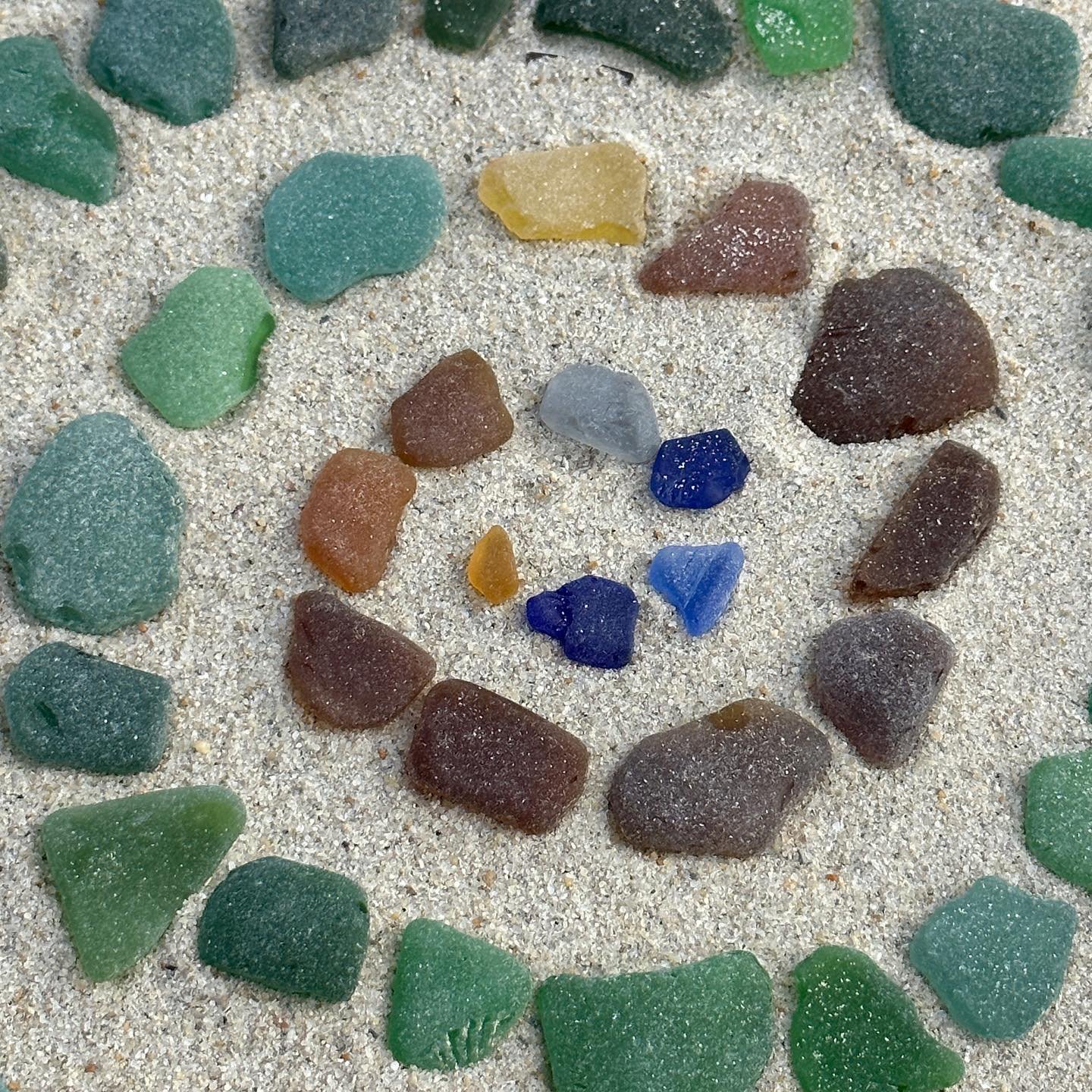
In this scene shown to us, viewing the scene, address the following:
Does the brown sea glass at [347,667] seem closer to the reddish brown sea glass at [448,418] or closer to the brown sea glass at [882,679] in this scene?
the reddish brown sea glass at [448,418]

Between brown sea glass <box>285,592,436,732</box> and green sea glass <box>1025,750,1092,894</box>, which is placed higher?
green sea glass <box>1025,750,1092,894</box>

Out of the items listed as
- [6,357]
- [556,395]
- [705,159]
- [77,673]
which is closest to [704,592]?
[556,395]

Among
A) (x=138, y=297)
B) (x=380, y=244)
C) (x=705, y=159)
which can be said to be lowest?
(x=138, y=297)

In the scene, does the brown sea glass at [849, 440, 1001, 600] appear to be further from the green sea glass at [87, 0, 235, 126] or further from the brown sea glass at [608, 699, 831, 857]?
the green sea glass at [87, 0, 235, 126]

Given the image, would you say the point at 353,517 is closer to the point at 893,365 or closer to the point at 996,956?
the point at 893,365

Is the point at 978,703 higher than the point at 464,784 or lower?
higher

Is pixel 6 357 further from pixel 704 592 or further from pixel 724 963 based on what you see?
pixel 724 963

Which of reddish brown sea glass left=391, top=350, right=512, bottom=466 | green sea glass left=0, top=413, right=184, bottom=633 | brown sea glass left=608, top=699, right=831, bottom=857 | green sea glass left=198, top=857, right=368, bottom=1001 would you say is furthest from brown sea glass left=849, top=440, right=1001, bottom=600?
green sea glass left=0, top=413, right=184, bottom=633
